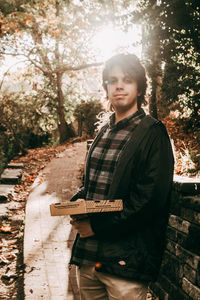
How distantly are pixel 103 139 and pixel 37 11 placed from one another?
11904 mm

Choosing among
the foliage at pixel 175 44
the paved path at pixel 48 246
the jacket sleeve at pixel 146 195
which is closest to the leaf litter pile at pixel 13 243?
the paved path at pixel 48 246

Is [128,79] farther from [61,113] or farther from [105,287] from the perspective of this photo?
[61,113]

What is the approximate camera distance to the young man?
1707mm

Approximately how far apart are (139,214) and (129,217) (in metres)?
0.06

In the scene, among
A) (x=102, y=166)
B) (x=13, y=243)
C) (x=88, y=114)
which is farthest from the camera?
(x=88, y=114)

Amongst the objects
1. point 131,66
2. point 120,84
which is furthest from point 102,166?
point 131,66

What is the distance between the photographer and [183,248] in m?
2.89

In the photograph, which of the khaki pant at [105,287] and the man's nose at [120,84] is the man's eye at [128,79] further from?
the khaki pant at [105,287]

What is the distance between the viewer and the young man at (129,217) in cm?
171

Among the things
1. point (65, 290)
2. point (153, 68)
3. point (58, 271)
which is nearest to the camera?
point (65, 290)

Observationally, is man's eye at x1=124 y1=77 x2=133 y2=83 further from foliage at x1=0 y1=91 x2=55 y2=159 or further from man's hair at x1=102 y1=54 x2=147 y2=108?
foliage at x1=0 y1=91 x2=55 y2=159

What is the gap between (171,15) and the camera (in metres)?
4.16

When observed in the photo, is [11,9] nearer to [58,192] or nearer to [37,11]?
[37,11]

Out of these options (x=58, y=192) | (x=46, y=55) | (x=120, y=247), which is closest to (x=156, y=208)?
(x=120, y=247)
